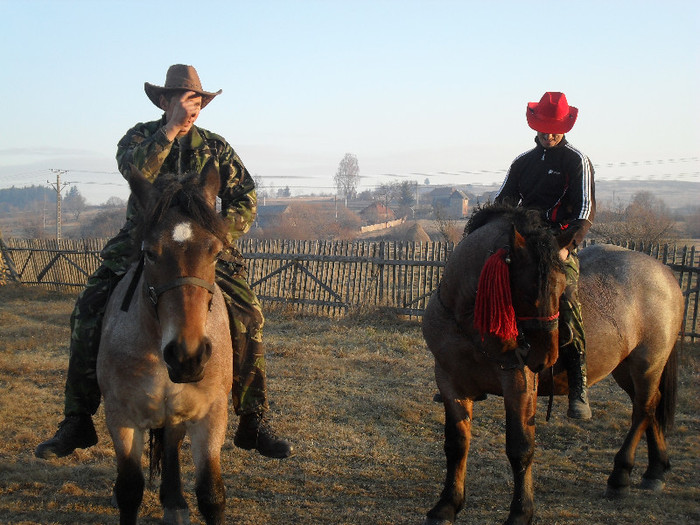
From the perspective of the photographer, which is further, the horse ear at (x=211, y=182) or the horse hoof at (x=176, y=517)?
the horse hoof at (x=176, y=517)

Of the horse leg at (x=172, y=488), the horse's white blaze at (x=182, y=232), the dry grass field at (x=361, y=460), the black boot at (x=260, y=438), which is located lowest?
the dry grass field at (x=361, y=460)

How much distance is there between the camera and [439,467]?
5.85m

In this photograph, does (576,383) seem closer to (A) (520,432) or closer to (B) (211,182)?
(A) (520,432)

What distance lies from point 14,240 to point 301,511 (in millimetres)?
25244

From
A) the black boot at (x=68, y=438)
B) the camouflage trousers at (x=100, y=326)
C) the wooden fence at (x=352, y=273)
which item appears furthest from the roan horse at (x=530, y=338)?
the wooden fence at (x=352, y=273)

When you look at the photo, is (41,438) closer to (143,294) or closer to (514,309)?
(143,294)

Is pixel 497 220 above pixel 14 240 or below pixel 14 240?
above

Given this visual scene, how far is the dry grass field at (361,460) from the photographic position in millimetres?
4828

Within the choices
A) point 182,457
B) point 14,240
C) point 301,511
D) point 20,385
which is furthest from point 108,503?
point 14,240

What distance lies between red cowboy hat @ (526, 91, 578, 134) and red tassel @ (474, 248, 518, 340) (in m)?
1.49

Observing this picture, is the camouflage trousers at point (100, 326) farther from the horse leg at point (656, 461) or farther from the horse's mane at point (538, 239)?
the horse leg at point (656, 461)

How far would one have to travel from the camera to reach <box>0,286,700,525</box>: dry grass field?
15.8 ft

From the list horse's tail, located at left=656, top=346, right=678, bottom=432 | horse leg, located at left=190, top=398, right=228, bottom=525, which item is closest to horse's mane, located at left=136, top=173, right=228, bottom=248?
horse leg, located at left=190, top=398, right=228, bottom=525

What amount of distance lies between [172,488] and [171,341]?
2054mm
